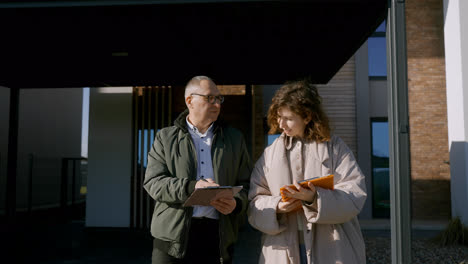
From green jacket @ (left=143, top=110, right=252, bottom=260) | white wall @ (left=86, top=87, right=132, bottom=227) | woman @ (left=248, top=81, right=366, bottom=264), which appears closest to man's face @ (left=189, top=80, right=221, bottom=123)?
green jacket @ (left=143, top=110, right=252, bottom=260)

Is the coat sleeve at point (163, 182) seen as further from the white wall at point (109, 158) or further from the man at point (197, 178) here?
the white wall at point (109, 158)

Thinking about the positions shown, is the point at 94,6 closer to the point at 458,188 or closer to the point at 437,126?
the point at 458,188

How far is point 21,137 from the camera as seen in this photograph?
11672 millimetres

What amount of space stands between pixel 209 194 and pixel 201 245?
415mm

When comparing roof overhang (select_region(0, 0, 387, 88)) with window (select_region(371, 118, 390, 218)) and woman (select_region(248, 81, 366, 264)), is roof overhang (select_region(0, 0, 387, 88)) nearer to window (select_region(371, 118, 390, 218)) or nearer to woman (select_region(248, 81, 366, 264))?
woman (select_region(248, 81, 366, 264))

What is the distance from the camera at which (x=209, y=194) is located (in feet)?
6.44

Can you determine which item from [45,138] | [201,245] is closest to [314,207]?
[201,245]

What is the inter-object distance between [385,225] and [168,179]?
7.34 meters

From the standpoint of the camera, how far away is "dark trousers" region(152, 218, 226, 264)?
7.18ft

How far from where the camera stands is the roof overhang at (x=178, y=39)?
3480 millimetres

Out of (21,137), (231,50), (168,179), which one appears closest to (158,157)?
(168,179)

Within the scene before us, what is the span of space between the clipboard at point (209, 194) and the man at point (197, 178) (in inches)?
2.9

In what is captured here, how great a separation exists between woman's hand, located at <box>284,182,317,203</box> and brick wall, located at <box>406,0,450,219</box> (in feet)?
26.8

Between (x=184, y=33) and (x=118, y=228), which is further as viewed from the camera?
(x=118, y=228)
